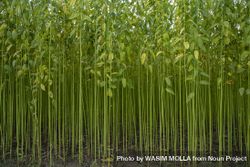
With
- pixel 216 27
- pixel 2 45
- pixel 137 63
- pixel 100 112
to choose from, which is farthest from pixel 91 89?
pixel 216 27

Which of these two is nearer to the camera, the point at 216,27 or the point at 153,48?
the point at 216,27

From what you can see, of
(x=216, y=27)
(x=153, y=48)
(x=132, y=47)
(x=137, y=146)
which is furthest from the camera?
(x=137, y=146)

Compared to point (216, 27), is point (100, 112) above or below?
below

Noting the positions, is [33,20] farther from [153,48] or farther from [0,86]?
[153,48]

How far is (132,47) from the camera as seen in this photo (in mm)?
2350

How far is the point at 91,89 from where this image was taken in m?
2.48

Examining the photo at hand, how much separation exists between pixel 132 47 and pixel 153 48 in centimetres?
20

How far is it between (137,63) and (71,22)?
1.89ft

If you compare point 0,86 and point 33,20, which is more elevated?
point 33,20

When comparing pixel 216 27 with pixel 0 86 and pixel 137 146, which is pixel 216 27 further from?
pixel 0 86

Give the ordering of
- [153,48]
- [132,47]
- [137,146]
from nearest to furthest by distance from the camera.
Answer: [153,48] → [132,47] → [137,146]

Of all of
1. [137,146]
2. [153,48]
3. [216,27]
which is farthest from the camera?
[137,146]

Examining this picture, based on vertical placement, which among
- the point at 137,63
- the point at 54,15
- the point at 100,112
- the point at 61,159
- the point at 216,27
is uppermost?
the point at 54,15

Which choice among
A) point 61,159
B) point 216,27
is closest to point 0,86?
point 61,159
